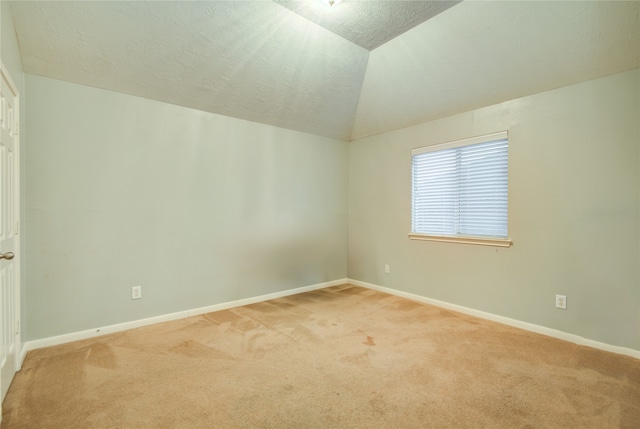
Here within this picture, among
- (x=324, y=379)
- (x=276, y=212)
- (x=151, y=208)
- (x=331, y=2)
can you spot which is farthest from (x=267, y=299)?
(x=331, y=2)

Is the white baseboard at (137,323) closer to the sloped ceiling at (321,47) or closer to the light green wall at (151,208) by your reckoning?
the light green wall at (151,208)

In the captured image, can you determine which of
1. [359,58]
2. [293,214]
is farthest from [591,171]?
[293,214]

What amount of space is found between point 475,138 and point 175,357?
3.63m

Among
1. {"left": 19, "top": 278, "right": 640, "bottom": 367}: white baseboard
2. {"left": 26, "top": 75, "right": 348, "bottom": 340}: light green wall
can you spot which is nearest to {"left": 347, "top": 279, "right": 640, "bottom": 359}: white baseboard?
{"left": 19, "top": 278, "right": 640, "bottom": 367}: white baseboard

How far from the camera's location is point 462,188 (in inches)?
137

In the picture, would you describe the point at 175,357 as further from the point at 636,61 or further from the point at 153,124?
the point at 636,61

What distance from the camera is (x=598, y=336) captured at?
255cm

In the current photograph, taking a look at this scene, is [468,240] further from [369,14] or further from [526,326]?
[369,14]

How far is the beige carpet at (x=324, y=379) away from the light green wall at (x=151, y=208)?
453 mm

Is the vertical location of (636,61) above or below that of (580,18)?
below

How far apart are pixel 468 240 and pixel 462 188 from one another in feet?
2.01

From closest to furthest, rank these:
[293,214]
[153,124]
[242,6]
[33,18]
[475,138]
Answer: [33,18] < [242,6] < [153,124] < [475,138] < [293,214]

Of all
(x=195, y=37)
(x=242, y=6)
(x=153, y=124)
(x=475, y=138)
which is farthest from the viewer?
(x=475, y=138)

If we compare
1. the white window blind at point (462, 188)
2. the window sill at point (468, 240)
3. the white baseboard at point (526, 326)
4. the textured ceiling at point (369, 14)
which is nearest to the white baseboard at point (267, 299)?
the white baseboard at point (526, 326)
